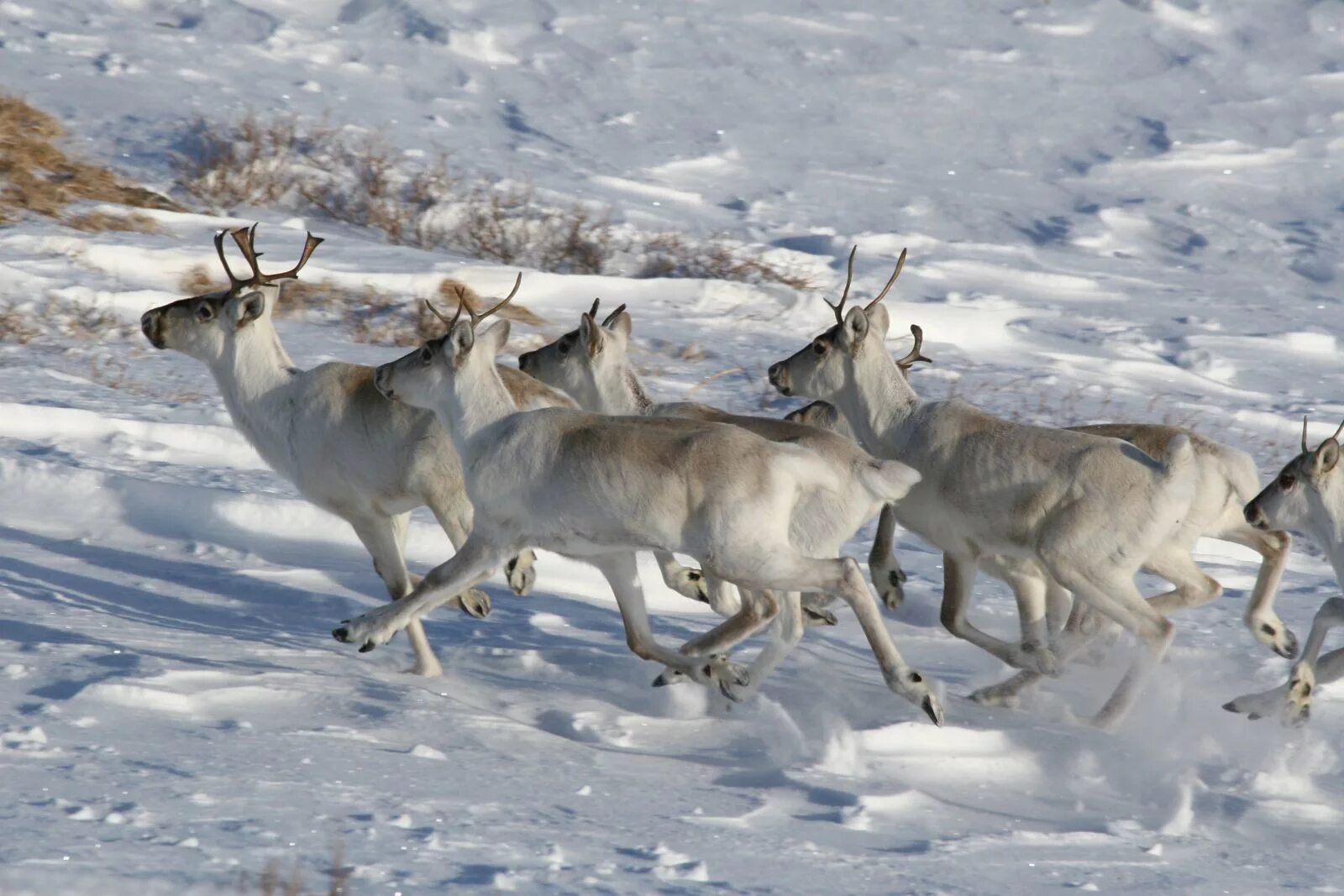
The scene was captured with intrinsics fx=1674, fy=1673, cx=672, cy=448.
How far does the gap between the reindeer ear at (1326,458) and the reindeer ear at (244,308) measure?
176 inches

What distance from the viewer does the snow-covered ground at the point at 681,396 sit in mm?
4801

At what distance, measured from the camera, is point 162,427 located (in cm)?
995

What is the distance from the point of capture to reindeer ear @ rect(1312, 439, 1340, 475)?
6457mm

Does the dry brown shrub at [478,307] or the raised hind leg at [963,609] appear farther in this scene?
the dry brown shrub at [478,307]

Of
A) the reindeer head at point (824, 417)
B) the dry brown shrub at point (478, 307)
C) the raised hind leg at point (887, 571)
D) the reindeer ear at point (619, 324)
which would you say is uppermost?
the reindeer ear at point (619, 324)

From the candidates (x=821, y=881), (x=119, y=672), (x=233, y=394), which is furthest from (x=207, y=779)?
(x=233, y=394)

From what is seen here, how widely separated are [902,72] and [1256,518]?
17.4 metres

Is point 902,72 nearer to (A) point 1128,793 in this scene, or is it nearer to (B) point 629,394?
(B) point 629,394

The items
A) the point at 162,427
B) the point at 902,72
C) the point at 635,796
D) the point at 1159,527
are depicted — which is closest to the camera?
the point at 635,796

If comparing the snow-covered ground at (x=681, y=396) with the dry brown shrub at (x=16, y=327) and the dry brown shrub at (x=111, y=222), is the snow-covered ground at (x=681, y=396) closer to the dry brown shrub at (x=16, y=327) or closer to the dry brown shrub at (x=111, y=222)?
the dry brown shrub at (x=111, y=222)

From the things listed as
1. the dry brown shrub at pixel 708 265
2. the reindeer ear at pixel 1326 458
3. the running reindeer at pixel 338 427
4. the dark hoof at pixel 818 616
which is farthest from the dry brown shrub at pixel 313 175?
the reindeer ear at pixel 1326 458

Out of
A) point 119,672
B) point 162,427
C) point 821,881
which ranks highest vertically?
point 821,881

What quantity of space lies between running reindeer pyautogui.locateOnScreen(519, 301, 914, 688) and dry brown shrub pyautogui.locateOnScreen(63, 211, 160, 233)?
7.14 meters

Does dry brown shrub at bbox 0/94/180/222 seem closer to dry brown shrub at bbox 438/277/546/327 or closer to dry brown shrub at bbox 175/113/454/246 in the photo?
dry brown shrub at bbox 175/113/454/246
